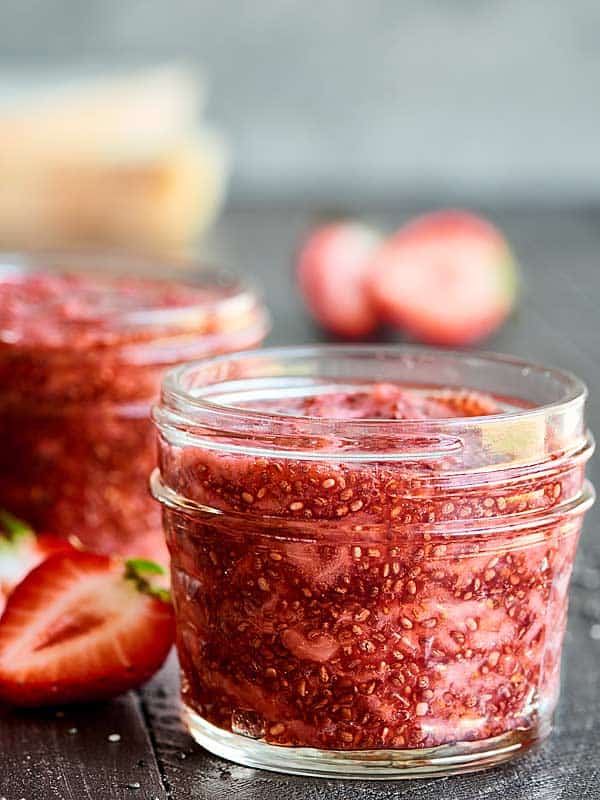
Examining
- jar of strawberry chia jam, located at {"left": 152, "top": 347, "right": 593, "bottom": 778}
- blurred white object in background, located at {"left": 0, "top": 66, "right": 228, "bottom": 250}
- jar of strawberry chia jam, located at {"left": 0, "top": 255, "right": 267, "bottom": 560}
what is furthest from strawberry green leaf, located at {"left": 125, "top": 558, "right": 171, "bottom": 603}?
blurred white object in background, located at {"left": 0, "top": 66, "right": 228, "bottom": 250}

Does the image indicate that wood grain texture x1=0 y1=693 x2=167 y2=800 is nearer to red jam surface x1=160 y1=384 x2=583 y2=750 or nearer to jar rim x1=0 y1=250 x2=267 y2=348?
red jam surface x1=160 y1=384 x2=583 y2=750

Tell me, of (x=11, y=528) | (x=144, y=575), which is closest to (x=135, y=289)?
(x=11, y=528)

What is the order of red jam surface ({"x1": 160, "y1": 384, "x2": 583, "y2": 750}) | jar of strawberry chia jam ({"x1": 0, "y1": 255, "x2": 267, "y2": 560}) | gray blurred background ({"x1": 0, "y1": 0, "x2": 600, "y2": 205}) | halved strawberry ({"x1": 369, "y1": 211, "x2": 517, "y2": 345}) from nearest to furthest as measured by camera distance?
red jam surface ({"x1": 160, "y1": 384, "x2": 583, "y2": 750}), jar of strawberry chia jam ({"x1": 0, "y1": 255, "x2": 267, "y2": 560}), halved strawberry ({"x1": 369, "y1": 211, "x2": 517, "y2": 345}), gray blurred background ({"x1": 0, "y1": 0, "x2": 600, "y2": 205})

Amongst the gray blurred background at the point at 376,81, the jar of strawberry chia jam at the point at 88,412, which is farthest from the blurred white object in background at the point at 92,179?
the jar of strawberry chia jam at the point at 88,412

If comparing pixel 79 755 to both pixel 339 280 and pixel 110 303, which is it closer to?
pixel 110 303

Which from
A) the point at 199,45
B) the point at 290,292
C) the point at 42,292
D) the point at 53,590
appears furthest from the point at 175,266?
the point at 199,45

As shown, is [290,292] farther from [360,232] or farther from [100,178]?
[100,178]

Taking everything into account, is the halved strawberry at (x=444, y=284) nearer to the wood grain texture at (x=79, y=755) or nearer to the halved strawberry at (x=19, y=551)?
the halved strawberry at (x=19, y=551)
